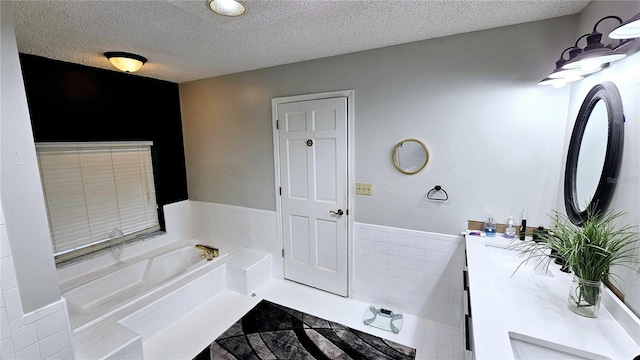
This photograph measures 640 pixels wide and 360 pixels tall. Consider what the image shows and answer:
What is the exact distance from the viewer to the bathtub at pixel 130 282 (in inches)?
91.5

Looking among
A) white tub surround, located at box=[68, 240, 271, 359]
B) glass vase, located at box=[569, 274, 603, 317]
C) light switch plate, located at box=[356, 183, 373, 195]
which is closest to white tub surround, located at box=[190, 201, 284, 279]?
white tub surround, located at box=[68, 240, 271, 359]

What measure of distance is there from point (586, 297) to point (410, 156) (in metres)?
1.42

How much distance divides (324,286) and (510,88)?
248 cm

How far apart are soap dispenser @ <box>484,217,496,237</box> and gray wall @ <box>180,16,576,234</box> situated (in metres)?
0.06

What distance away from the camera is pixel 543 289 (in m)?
1.38

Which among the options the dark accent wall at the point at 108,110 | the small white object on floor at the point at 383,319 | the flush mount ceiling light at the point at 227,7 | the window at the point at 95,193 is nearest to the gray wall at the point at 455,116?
the small white object on floor at the point at 383,319

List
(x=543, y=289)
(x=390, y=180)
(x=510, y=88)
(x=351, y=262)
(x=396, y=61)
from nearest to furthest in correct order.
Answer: (x=543, y=289), (x=510, y=88), (x=396, y=61), (x=390, y=180), (x=351, y=262)

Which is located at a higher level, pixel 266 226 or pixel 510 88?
pixel 510 88

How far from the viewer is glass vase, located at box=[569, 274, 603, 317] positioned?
115 cm

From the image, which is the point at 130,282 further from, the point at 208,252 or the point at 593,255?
the point at 593,255

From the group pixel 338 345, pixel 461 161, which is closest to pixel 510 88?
pixel 461 161

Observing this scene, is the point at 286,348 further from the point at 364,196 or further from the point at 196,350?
the point at 364,196

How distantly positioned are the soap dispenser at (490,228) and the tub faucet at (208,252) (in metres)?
2.80

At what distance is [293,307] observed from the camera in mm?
2721
